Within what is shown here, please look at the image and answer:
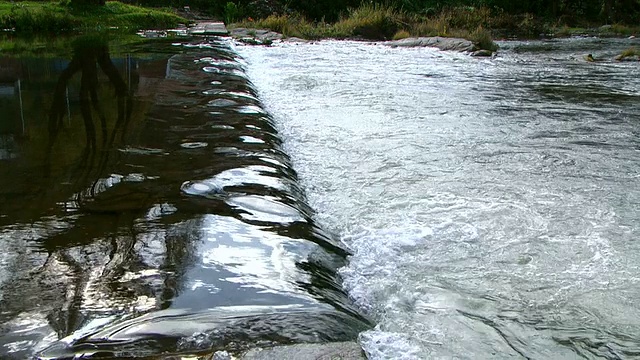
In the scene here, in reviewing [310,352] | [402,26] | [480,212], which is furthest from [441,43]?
[310,352]

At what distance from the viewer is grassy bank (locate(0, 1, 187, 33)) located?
48.3 ft

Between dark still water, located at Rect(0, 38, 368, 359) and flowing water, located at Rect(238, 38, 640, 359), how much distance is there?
0.82 ft

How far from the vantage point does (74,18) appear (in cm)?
1597

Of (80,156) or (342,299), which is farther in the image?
(80,156)

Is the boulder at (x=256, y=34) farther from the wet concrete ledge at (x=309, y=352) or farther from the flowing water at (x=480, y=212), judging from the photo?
the wet concrete ledge at (x=309, y=352)

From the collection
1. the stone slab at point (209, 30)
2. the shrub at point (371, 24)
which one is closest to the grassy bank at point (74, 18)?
the stone slab at point (209, 30)

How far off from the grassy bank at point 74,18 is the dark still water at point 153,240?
1196 centimetres

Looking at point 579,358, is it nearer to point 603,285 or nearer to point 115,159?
point 603,285

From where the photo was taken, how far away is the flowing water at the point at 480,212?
1946 millimetres

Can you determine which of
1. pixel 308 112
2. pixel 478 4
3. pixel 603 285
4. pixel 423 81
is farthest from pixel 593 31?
pixel 603 285

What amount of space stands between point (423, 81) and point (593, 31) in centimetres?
2116

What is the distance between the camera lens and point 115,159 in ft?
10.8

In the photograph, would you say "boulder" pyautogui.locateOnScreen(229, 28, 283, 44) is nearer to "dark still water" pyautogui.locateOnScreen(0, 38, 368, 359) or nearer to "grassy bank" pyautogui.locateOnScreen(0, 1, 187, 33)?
"grassy bank" pyautogui.locateOnScreen(0, 1, 187, 33)

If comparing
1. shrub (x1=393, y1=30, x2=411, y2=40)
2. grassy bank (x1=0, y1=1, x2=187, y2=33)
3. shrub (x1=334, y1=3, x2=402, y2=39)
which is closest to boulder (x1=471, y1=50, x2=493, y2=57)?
shrub (x1=393, y1=30, x2=411, y2=40)
